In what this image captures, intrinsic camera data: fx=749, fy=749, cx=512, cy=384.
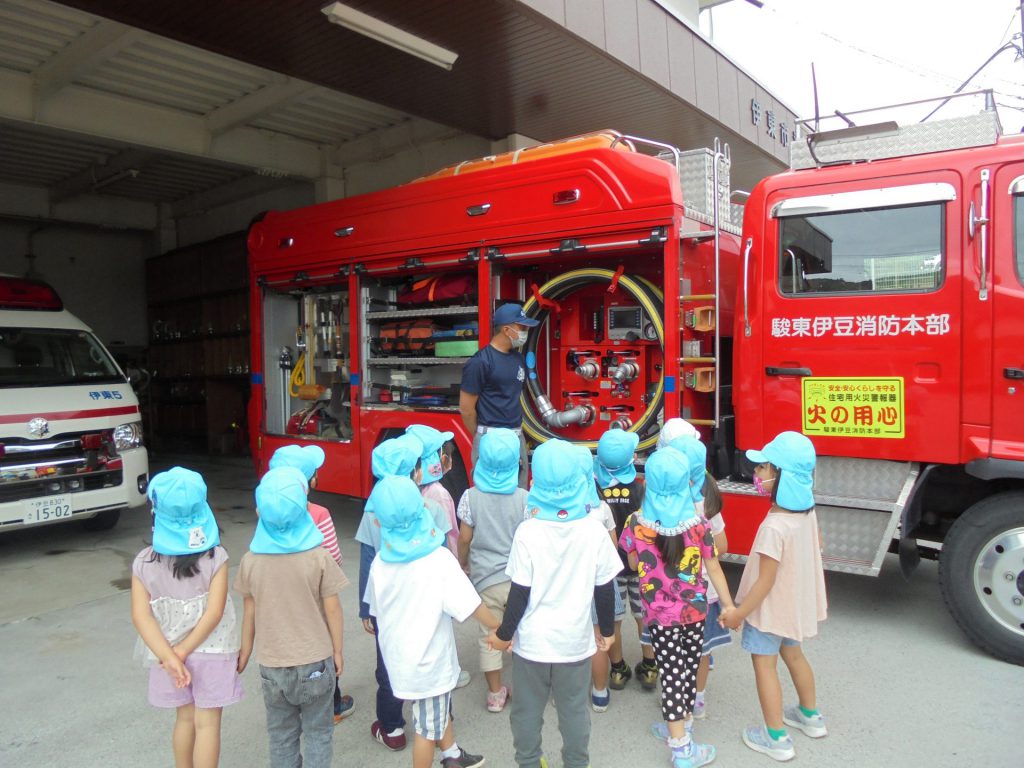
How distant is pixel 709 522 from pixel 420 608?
1.33 meters

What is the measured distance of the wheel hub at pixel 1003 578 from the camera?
377 centimetres

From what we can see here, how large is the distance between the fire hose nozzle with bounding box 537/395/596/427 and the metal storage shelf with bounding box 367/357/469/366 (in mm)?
719

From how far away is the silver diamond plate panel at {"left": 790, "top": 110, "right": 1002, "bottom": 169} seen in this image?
13.2 ft

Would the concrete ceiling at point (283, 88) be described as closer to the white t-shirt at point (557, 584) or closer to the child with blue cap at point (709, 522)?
the child with blue cap at point (709, 522)

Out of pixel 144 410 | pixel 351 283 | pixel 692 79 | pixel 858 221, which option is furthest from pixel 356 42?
pixel 144 410

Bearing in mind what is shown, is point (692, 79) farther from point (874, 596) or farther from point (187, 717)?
point (187, 717)

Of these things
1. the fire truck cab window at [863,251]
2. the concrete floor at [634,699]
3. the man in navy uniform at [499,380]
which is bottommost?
the concrete floor at [634,699]

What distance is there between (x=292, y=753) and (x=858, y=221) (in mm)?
3874

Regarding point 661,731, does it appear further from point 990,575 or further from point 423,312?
point 423,312

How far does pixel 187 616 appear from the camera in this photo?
2568 millimetres

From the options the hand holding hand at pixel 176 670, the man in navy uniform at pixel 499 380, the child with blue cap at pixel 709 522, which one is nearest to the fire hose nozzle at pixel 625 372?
the man in navy uniform at pixel 499 380

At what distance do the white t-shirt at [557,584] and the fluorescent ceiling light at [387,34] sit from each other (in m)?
4.81

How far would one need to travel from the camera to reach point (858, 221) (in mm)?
4246

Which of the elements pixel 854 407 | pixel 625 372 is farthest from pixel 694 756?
pixel 625 372
